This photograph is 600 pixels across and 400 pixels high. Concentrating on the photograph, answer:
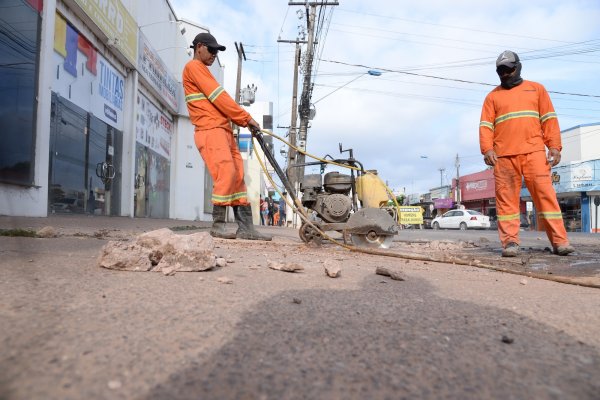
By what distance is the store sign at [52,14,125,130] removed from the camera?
23.6 ft

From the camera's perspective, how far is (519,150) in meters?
4.07

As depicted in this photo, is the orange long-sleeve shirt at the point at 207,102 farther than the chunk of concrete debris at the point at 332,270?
Yes

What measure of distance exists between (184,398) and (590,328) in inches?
56.1

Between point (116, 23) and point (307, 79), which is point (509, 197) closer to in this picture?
point (116, 23)

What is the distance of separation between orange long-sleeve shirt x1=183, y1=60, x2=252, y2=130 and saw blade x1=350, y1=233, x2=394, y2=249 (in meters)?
1.67

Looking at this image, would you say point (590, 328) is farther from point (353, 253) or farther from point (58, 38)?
point (58, 38)

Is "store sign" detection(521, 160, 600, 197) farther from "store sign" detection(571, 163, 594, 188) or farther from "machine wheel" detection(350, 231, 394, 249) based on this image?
"machine wheel" detection(350, 231, 394, 249)

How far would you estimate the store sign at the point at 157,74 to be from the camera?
10875 millimetres

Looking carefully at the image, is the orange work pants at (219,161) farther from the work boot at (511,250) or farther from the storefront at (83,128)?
the storefront at (83,128)

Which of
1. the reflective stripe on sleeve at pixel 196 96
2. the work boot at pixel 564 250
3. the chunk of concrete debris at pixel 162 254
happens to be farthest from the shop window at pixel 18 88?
the work boot at pixel 564 250

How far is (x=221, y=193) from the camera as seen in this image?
13.0 feet

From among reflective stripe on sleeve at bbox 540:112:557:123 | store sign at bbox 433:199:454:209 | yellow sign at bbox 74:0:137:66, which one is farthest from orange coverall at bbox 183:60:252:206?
store sign at bbox 433:199:454:209

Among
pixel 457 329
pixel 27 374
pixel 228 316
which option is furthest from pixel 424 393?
pixel 27 374

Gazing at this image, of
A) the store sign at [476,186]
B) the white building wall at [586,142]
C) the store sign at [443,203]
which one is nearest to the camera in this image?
the white building wall at [586,142]
